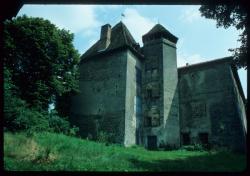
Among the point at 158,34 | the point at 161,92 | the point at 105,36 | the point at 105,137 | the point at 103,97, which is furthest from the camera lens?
the point at 105,36

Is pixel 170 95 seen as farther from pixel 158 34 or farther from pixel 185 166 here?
pixel 185 166

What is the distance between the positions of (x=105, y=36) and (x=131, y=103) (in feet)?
27.5

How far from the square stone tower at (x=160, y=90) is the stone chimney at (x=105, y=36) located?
4.07 m

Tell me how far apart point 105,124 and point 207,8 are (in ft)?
52.5

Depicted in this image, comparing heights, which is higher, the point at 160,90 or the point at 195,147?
the point at 160,90

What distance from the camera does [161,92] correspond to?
26.2 m

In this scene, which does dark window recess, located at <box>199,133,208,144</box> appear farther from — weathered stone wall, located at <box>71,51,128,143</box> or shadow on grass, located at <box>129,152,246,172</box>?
shadow on grass, located at <box>129,152,246,172</box>

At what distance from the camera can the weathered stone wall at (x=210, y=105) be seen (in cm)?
2416

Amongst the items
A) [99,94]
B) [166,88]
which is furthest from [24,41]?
[166,88]

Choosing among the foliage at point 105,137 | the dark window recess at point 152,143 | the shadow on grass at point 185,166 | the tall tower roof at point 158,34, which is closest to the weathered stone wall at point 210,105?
the dark window recess at point 152,143

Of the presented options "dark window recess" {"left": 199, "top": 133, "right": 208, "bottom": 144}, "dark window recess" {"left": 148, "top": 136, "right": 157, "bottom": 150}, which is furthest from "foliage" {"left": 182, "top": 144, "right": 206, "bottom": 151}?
"dark window recess" {"left": 148, "top": 136, "right": 157, "bottom": 150}

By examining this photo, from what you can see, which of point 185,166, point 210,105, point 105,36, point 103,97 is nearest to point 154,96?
point 103,97

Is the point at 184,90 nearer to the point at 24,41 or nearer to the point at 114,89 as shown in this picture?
the point at 114,89

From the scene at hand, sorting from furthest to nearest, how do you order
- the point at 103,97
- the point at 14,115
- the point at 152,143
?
the point at 103,97 → the point at 152,143 → the point at 14,115
